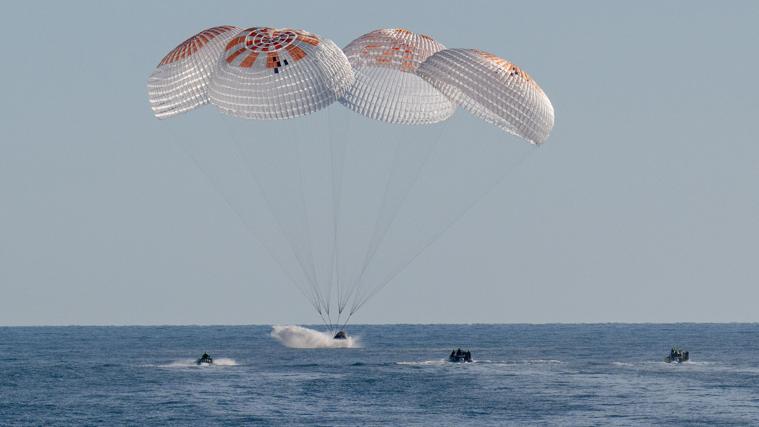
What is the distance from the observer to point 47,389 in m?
63.2

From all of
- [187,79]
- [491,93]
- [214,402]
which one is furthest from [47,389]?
[491,93]

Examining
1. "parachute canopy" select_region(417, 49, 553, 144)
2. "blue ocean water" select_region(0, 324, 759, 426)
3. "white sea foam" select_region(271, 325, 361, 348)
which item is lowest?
"blue ocean water" select_region(0, 324, 759, 426)

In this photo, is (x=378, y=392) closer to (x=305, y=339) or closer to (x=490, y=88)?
(x=490, y=88)

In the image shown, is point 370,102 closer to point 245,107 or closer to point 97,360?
point 245,107

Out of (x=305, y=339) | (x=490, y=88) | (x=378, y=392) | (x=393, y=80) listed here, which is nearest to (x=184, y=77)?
(x=393, y=80)

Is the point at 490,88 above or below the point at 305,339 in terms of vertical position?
above

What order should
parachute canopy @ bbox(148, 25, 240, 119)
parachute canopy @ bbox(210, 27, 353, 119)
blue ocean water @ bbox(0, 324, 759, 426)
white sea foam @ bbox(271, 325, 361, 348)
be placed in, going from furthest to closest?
1. white sea foam @ bbox(271, 325, 361, 348)
2. blue ocean water @ bbox(0, 324, 759, 426)
3. parachute canopy @ bbox(148, 25, 240, 119)
4. parachute canopy @ bbox(210, 27, 353, 119)

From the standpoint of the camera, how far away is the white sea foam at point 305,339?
10094 cm

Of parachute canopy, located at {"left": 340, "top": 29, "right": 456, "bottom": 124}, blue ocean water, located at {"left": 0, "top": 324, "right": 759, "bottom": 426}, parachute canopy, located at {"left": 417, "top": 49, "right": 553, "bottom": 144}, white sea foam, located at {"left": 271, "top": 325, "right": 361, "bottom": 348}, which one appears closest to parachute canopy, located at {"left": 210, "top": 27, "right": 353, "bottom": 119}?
parachute canopy, located at {"left": 340, "top": 29, "right": 456, "bottom": 124}

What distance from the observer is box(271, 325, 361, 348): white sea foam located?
10094 centimetres

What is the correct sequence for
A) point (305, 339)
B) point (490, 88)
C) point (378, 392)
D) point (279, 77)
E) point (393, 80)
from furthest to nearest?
point (305, 339)
point (378, 392)
point (393, 80)
point (490, 88)
point (279, 77)

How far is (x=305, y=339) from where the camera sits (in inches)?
4102

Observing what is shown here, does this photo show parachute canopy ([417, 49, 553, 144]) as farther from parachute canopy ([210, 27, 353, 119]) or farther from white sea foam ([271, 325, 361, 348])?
white sea foam ([271, 325, 361, 348])

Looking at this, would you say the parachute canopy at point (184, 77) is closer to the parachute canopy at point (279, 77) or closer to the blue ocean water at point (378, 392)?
the parachute canopy at point (279, 77)
